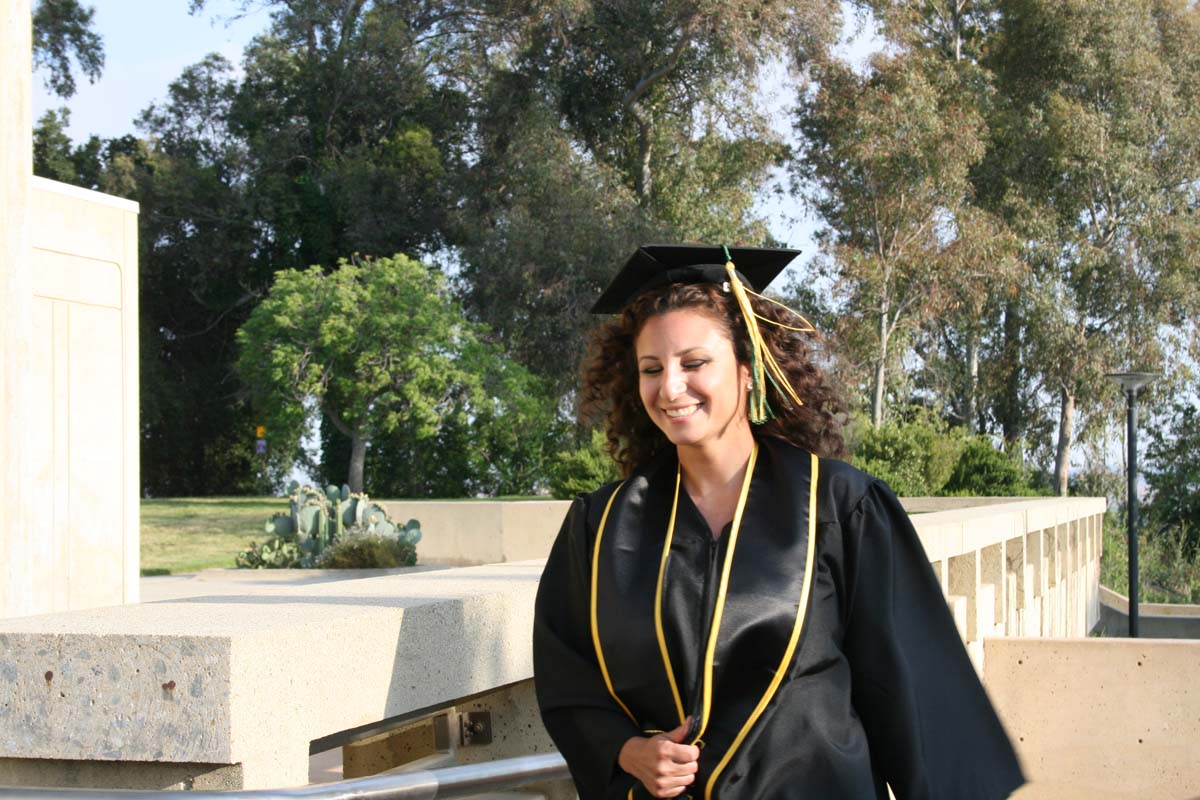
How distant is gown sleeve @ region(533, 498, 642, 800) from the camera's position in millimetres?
2322

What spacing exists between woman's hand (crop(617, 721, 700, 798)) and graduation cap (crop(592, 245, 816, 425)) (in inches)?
24.4

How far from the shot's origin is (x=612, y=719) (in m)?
2.32

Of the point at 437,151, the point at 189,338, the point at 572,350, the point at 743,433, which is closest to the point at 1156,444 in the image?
the point at 572,350

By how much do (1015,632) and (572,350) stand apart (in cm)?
1690

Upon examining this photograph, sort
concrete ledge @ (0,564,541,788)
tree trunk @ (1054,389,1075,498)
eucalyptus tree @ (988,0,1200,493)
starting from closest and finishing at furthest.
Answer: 1. concrete ledge @ (0,564,541,788)
2. eucalyptus tree @ (988,0,1200,493)
3. tree trunk @ (1054,389,1075,498)

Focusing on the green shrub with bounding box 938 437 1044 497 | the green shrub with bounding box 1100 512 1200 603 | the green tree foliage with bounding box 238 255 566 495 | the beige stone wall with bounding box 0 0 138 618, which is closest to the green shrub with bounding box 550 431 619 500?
the green tree foliage with bounding box 238 255 566 495

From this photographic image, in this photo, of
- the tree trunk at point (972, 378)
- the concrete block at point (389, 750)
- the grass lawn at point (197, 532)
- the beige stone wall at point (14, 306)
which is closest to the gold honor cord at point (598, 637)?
the concrete block at point (389, 750)

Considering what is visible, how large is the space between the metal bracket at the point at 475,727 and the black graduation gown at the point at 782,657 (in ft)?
2.67

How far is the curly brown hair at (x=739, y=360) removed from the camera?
255cm

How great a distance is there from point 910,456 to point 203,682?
21.3m

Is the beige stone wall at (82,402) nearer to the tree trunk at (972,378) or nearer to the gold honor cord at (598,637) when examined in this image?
the gold honor cord at (598,637)

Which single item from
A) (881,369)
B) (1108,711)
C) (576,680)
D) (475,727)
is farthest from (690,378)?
(881,369)

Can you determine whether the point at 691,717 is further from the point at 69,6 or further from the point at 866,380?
the point at 69,6

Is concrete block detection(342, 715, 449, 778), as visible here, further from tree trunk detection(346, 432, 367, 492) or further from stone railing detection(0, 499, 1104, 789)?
tree trunk detection(346, 432, 367, 492)
